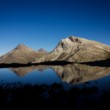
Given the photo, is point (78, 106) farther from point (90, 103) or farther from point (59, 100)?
point (59, 100)

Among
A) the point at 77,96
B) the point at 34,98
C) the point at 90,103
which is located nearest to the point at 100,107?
the point at 90,103

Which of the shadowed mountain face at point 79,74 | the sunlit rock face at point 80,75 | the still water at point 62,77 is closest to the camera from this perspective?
the still water at point 62,77

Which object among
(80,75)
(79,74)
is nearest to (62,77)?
(80,75)

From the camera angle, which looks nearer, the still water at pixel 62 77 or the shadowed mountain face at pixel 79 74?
the still water at pixel 62 77

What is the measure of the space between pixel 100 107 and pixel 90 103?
274 cm

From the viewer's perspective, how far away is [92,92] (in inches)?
1455

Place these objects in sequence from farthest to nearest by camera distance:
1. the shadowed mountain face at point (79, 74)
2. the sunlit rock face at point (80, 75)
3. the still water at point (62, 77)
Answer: the shadowed mountain face at point (79, 74)
the sunlit rock face at point (80, 75)
the still water at point (62, 77)

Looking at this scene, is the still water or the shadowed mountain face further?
the shadowed mountain face

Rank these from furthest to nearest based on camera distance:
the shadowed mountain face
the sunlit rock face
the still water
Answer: the shadowed mountain face < the sunlit rock face < the still water

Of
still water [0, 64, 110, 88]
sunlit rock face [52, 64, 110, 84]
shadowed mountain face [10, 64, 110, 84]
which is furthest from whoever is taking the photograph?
shadowed mountain face [10, 64, 110, 84]

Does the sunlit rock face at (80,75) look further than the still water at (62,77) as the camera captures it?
Yes

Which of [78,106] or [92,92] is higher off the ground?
[92,92]

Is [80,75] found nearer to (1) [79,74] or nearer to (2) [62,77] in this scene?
(1) [79,74]

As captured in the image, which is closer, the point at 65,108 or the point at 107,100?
the point at 65,108
